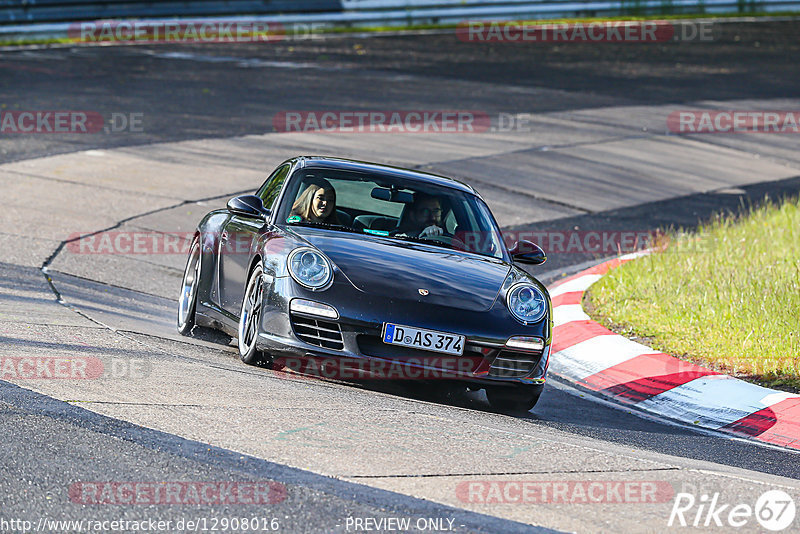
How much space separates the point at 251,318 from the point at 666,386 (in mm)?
2753

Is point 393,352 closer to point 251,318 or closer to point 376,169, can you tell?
point 251,318

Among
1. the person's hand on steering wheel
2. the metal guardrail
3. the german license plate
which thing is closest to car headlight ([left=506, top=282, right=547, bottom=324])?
the german license plate

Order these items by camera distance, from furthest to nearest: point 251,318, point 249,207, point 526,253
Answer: point 526,253, point 249,207, point 251,318

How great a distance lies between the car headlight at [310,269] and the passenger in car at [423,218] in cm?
106

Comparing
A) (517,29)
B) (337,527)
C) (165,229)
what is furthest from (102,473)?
(517,29)

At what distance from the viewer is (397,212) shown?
786 centimetres

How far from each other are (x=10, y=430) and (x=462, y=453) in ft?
6.19

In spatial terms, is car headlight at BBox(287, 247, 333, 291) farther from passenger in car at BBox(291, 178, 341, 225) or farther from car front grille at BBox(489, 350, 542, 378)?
car front grille at BBox(489, 350, 542, 378)

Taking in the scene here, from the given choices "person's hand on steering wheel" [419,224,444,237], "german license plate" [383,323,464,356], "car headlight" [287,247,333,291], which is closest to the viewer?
"german license plate" [383,323,464,356]

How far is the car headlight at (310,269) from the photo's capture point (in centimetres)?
654

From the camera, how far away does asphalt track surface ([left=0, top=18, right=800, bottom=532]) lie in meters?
4.62

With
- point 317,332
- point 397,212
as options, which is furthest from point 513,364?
point 397,212

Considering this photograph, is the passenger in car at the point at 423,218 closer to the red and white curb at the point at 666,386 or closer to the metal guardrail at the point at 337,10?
the red and white curb at the point at 666,386

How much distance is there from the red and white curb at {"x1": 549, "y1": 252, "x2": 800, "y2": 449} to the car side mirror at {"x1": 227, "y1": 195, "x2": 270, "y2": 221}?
2.40 meters
